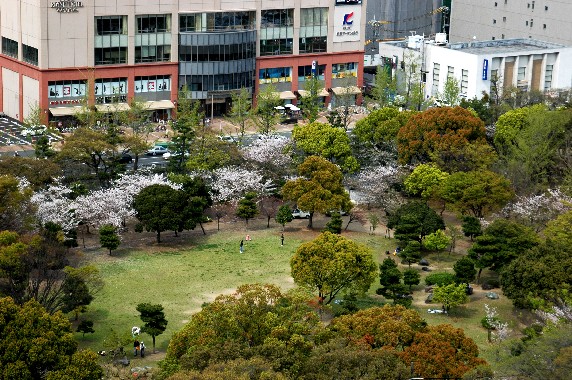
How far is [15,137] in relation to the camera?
107875 mm

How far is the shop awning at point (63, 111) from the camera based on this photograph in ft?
361

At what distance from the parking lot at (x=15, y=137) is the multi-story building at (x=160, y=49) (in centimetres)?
182

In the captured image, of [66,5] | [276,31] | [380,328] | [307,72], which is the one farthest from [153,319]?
[307,72]

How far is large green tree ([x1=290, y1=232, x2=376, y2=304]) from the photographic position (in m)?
72.2

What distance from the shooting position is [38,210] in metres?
80.3

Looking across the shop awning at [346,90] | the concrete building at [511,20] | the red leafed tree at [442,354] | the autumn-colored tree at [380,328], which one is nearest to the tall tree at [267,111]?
the shop awning at [346,90]

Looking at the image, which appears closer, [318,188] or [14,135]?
[318,188]

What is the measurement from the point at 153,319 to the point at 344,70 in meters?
60.8

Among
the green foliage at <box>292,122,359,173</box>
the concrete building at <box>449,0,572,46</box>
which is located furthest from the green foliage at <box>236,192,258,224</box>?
the concrete building at <box>449,0,572,46</box>

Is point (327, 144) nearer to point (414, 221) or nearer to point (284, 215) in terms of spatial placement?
point (284, 215)

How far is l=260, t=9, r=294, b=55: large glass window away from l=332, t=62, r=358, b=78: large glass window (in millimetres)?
5531

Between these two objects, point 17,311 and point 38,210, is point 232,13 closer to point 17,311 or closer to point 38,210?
point 38,210

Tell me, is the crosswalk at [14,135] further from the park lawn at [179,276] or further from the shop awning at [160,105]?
the park lawn at [179,276]

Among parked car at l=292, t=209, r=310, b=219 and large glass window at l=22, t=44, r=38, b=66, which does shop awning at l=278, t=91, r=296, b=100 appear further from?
parked car at l=292, t=209, r=310, b=219
